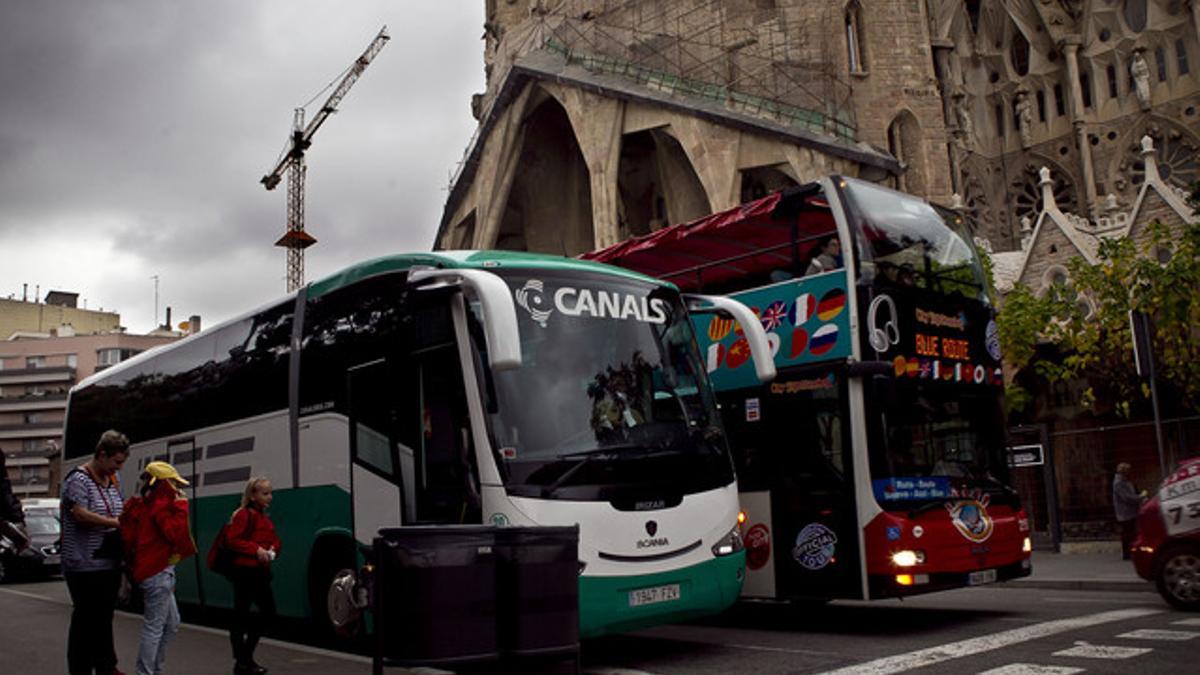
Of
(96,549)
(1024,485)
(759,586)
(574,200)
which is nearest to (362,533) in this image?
(96,549)

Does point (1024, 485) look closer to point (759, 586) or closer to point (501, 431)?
point (759, 586)

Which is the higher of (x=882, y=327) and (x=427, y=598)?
(x=882, y=327)

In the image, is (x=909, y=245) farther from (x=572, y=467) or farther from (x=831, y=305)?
(x=572, y=467)

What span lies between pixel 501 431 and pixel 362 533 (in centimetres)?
200

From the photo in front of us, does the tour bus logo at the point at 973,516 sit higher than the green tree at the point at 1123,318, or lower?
lower

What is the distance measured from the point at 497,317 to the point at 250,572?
120 inches

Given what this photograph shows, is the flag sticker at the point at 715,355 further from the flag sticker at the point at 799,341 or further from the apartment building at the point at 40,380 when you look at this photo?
the apartment building at the point at 40,380

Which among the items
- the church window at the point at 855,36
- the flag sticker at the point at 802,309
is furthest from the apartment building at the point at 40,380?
the flag sticker at the point at 802,309

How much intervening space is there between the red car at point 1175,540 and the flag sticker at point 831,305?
376 cm

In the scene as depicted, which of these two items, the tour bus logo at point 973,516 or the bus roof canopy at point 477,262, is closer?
the bus roof canopy at point 477,262

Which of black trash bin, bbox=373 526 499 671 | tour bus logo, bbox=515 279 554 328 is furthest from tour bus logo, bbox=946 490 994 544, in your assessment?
black trash bin, bbox=373 526 499 671

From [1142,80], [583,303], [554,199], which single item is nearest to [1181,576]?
[583,303]

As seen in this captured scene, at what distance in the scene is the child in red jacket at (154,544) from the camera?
22.6 ft

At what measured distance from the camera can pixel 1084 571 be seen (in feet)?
47.7
